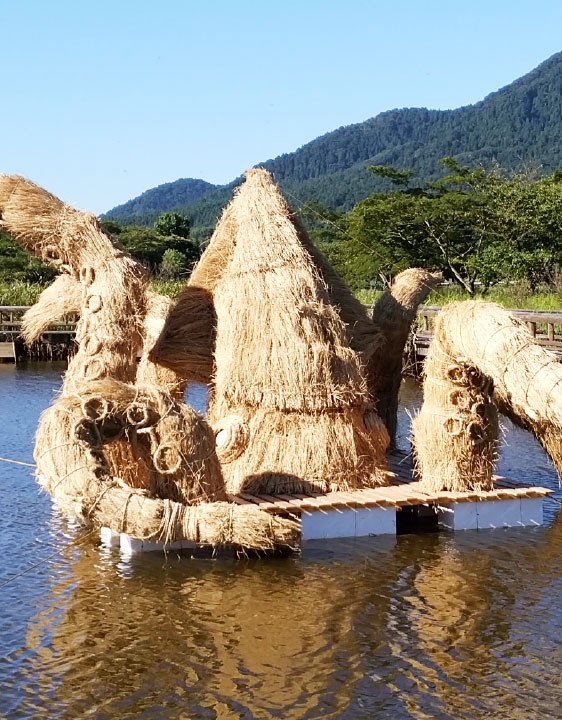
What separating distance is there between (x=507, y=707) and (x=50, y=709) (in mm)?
2900

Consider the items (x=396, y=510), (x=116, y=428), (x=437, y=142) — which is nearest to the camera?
(x=116, y=428)

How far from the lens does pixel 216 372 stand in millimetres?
10977

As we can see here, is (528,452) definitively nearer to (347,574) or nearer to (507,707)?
(347,574)

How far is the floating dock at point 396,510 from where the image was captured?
32.4ft

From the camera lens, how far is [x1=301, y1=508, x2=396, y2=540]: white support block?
394 inches

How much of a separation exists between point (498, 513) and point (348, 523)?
1.62 meters

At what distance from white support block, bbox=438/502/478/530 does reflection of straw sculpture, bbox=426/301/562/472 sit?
116cm

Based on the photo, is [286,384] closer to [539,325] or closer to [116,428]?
[116,428]

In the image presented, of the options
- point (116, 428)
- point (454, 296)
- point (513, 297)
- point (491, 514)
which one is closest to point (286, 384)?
point (116, 428)

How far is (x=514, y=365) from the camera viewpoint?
919 centimetres

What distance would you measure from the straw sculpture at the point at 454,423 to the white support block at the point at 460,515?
17 centimetres

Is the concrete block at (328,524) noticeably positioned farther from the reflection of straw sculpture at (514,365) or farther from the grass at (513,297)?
the grass at (513,297)

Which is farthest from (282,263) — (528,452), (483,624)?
(528,452)

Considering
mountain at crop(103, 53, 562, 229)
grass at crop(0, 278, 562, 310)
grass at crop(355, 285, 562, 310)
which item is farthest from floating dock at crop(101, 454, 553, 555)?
mountain at crop(103, 53, 562, 229)
